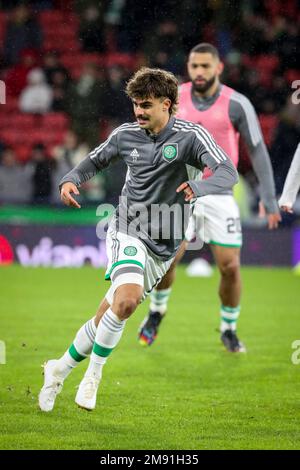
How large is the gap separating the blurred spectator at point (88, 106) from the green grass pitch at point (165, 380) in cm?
381

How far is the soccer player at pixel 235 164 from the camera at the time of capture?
7547 mm

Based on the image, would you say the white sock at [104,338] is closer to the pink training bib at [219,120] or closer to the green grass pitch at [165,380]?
the green grass pitch at [165,380]

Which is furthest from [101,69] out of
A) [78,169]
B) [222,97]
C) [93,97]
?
[78,169]

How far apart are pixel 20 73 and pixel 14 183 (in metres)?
2.21

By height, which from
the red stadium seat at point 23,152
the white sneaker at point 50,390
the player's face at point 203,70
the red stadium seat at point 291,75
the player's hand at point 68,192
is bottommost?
the white sneaker at point 50,390

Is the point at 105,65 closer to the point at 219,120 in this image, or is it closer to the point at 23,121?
the point at 23,121

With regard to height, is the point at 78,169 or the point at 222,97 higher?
the point at 222,97

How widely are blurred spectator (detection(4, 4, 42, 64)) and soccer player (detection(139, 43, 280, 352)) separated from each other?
322 inches

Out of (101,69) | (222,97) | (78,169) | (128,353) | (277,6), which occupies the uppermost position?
(277,6)

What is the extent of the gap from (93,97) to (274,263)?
349 cm

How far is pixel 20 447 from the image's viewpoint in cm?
445

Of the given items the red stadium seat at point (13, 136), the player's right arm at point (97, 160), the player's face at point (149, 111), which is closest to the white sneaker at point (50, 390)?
the player's right arm at point (97, 160)

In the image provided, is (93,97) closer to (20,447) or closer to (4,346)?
(4,346)
